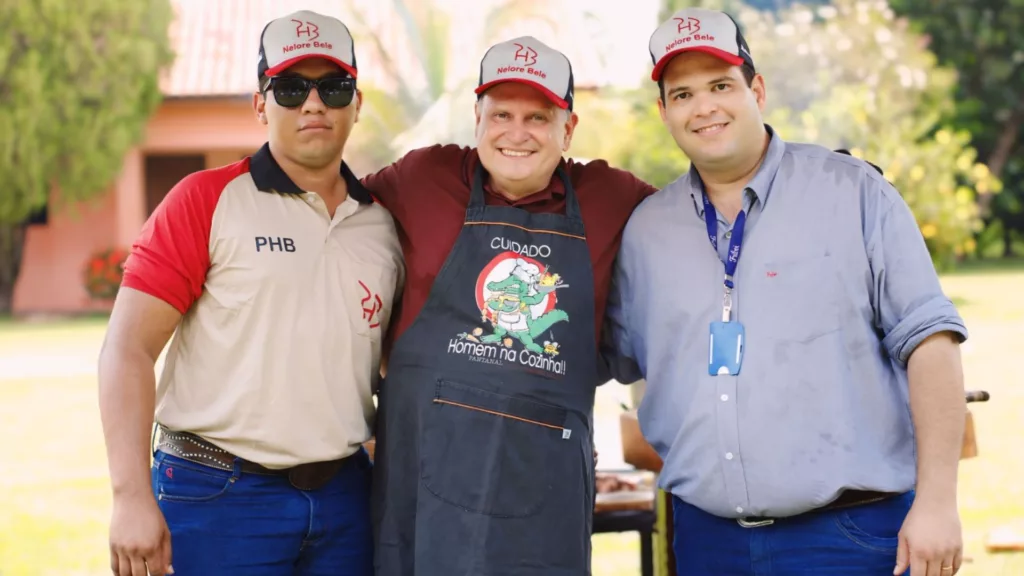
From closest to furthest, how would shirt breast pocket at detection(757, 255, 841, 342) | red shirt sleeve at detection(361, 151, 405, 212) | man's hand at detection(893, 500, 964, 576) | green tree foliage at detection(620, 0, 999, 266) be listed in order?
man's hand at detection(893, 500, 964, 576) → shirt breast pocket at detection(757, 255, 841, 342) → red shirt sleeve at detection(361, 151, 405, 212) → green tree foliage at detection(620, 0, 999, 266)

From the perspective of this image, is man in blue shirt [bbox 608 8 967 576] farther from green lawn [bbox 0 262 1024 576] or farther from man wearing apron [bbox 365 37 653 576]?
green lawn [bbox 0 262 1024 576]

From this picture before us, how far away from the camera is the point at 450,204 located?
2539 mm

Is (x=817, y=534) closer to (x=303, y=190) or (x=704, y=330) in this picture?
(x=704, y=330)

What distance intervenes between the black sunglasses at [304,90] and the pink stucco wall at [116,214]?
1450 cm

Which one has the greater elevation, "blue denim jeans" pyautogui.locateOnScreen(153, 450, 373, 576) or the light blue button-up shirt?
the light blue button-up shirt

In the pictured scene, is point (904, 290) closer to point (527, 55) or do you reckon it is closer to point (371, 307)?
point (527, 55)

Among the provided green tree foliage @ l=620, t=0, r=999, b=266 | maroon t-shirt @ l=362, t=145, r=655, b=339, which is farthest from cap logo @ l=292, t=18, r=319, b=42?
green tree foliage @ l=620, t=0, r=999, b=266

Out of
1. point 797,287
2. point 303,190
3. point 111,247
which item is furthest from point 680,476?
point 111,247

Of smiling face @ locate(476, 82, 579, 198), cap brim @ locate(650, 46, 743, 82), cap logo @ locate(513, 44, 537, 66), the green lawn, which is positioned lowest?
the green lawn

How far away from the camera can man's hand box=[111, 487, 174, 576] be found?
7.12 feet

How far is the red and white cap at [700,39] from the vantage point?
2.35 metres

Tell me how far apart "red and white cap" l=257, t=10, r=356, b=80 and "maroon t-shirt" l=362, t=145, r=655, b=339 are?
29 cm

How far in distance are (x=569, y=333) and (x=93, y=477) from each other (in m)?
5.32

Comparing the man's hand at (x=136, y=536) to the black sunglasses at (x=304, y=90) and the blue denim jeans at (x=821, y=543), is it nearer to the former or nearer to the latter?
the black sunglasses at (x=304, y=90)
